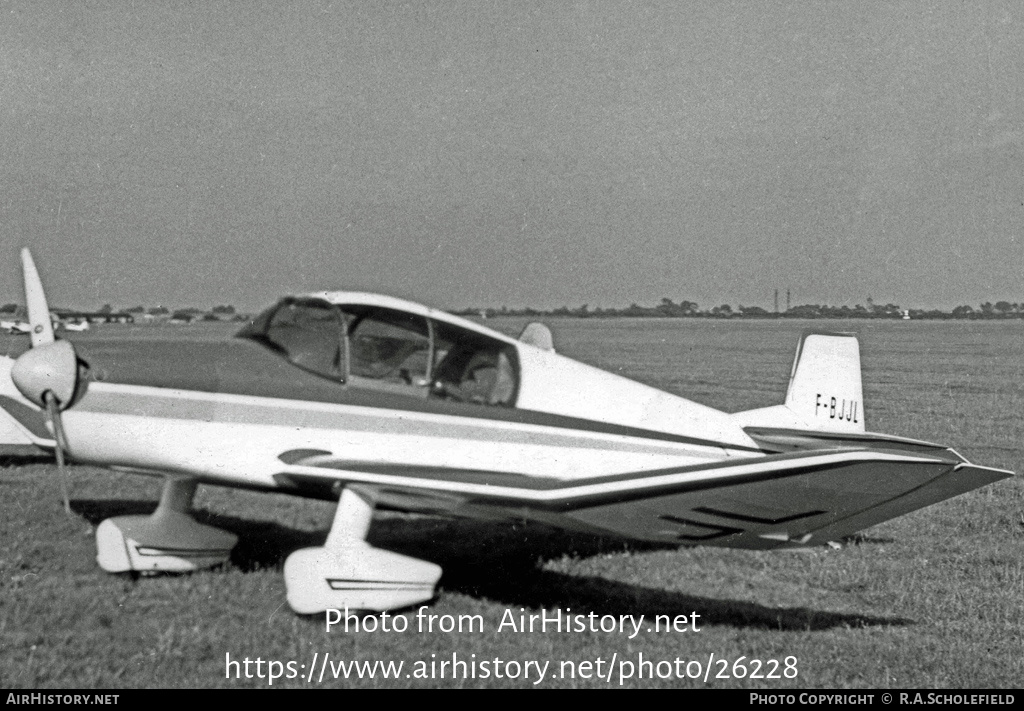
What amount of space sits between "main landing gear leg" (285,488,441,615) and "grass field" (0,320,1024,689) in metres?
0.16

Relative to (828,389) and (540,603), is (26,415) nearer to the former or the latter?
(540,603)

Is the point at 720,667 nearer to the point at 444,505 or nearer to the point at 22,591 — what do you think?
the point at 444,505

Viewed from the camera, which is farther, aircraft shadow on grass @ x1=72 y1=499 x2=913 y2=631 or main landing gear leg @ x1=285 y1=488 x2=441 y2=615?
aircraft shadow on grass @ x1=72 y1=499 x2=913 y2=631

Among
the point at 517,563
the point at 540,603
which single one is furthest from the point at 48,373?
the point at 517,563

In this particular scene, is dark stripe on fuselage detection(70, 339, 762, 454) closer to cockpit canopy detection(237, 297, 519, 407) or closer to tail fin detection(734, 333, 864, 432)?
cockpit canopy detection(237, 297, 519, 407)

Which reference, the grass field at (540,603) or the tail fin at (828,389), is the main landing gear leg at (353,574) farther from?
the tail fin at (828,389)

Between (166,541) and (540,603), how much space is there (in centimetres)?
244

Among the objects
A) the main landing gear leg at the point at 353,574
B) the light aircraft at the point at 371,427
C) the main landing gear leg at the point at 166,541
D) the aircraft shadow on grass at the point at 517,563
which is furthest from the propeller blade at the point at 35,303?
the main landing gear leg at the point at 353,574

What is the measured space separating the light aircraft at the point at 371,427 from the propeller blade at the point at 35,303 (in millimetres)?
11

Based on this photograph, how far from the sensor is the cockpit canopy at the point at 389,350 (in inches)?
214

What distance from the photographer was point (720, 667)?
182 inches

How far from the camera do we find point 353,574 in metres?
5.16

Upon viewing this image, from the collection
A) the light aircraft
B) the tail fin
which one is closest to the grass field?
the light aircraft

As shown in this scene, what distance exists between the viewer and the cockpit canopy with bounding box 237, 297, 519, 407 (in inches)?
214
